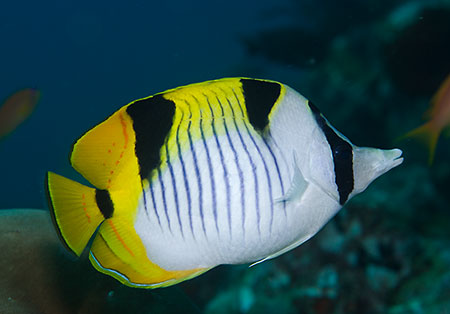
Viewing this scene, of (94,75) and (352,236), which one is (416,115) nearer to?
(352,236)

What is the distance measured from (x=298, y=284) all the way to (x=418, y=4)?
5466 millimetres

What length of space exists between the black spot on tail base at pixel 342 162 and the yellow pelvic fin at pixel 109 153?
62 centimetres

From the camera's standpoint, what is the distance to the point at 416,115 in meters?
6.41

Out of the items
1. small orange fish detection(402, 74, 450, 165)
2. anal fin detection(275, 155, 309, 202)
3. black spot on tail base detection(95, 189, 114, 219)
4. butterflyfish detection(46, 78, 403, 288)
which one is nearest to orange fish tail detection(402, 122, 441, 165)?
small orange fish detection(402, 74, 450, 165)

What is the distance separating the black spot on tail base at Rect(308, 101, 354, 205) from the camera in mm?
1158

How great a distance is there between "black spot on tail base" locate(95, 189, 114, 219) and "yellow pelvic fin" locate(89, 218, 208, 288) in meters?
0.04

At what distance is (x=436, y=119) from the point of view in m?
3.16

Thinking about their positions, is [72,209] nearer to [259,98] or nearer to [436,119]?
[259,98]

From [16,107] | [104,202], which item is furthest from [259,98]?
[16,107]

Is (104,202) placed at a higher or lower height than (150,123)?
lower

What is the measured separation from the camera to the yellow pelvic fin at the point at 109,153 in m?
1.11

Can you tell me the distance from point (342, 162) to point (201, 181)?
1.51 feet

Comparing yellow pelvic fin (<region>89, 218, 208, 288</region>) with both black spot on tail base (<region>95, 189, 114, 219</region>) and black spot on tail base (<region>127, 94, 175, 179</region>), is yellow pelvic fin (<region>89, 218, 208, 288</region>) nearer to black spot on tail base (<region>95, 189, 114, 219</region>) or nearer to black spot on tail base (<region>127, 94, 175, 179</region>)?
black spot on tail base (<region>95, 189, 114, 219</region>)

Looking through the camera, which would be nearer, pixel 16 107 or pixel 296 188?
pixel 296 188
